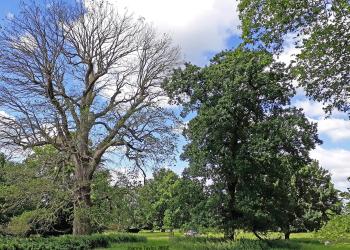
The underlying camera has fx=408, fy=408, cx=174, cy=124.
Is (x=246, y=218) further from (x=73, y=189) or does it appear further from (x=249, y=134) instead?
(x=73, y=189)

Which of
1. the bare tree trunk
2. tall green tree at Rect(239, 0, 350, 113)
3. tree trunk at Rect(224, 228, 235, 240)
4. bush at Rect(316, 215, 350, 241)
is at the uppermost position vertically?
tall green tree at Rect(239, 0, 350, 113)

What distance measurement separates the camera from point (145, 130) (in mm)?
24734

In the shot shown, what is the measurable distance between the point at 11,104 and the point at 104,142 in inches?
228

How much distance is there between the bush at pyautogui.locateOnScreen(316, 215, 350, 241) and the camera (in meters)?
5.57

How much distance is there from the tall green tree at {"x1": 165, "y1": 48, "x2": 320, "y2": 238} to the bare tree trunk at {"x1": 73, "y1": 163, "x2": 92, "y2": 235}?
7.03 metres

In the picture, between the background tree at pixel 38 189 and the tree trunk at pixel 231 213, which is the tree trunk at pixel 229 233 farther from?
the background tree at pixel 38 189

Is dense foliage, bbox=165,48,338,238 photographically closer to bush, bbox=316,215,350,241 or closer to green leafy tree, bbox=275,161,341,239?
green leafy tree, bbox=275,161,341,239

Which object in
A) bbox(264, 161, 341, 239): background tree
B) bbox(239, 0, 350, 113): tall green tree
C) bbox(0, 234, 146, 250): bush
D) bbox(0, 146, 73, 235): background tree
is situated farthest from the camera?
bbox(264, 161, 341, 239): background tree

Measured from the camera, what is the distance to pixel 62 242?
18328 mm

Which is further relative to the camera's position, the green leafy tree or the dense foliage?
the green leafy tree

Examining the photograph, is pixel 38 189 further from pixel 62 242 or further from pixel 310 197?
pixel 310 197

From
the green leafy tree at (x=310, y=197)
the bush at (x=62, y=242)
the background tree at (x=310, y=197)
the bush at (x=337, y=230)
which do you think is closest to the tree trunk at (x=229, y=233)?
the bush at (x=62, y=242)

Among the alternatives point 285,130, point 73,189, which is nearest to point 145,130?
point 73,189

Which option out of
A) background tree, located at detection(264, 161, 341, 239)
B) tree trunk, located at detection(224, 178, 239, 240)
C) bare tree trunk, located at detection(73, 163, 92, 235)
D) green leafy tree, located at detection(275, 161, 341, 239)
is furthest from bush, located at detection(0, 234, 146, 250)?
green leafy tree, located at detection(275, 161, 341, 239)
